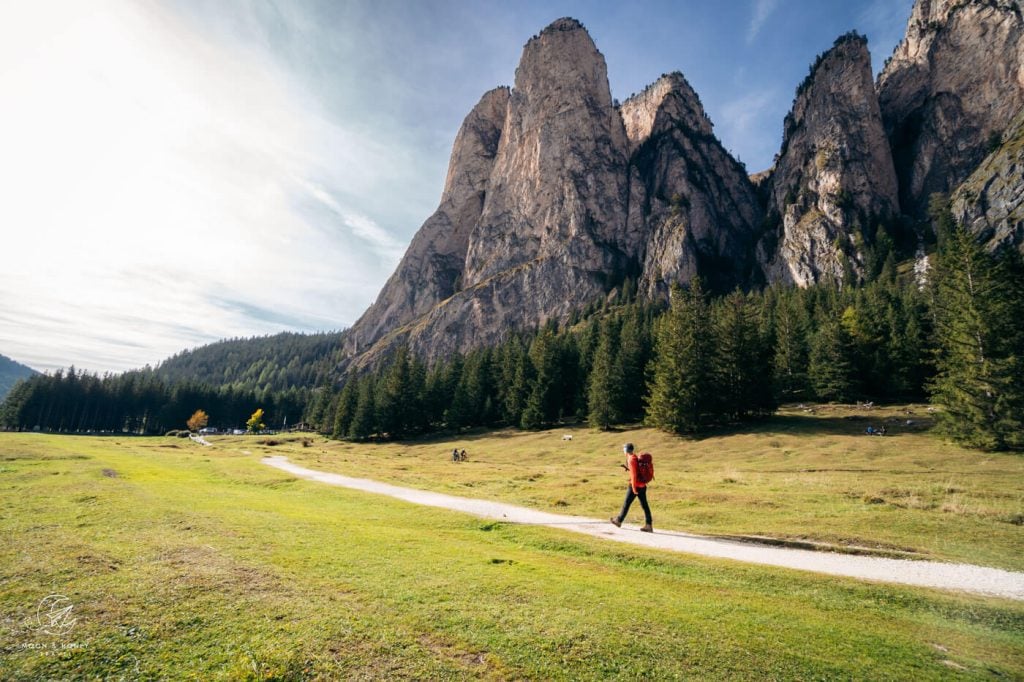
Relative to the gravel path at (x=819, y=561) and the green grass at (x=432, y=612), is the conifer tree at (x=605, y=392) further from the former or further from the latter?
the green grass at (x=432, y=612)

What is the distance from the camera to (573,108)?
197375 mm

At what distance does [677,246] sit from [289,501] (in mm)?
174950

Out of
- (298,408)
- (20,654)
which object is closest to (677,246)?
(298,408)

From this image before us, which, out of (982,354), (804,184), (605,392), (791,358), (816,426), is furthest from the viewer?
A: (804,184)

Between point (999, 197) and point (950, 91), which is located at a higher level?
point (950, 91)

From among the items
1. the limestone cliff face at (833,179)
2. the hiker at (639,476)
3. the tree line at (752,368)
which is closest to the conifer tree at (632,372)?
the tree line at (752,368)

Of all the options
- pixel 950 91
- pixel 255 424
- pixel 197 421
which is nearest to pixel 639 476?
pixel 255 424

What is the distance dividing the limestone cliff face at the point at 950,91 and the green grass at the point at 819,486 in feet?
504

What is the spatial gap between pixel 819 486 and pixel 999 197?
153723 millimetres

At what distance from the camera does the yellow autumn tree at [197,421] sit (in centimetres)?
13200

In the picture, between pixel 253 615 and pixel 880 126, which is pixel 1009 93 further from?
pixel 253 615

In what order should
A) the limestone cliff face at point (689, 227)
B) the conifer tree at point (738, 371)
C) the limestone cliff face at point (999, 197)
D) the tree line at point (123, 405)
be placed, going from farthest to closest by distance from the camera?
the limestone cliff face at point (689, 227) < the tree line at point (123, 405) < the limestone cliff face at point (999, 197) < the conifer tree at point (738, 371)

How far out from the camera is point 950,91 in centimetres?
15350

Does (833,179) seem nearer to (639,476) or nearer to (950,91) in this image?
(950,91)
